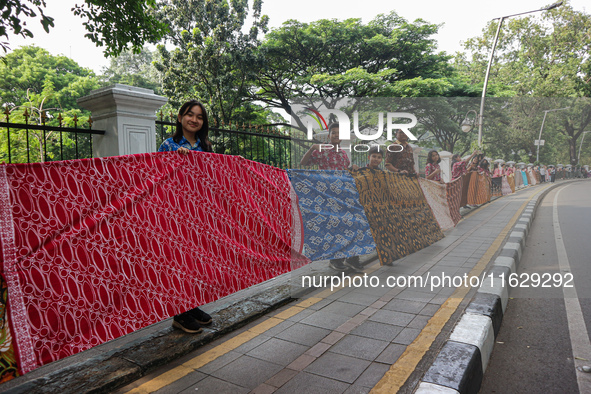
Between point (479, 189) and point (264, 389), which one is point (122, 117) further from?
point (479, 189)

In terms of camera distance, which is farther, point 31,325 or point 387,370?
point 387,370

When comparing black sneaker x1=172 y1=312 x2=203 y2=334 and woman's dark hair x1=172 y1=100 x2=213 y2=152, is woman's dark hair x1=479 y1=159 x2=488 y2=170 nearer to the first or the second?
woman's dark hair x1=172 y1=100 x2=213 y2=152

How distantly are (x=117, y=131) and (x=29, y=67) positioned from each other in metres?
30.2

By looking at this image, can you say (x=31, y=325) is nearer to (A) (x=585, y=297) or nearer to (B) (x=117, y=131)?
(B) (x=117, y=131)

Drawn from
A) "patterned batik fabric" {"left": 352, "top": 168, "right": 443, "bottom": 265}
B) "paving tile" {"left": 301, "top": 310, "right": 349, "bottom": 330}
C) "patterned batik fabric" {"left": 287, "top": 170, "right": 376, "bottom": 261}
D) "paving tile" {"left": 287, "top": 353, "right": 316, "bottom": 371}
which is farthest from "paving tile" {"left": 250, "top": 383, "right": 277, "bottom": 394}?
"patterned batik fabric" {"left": 352, "top": 168, "right": 443, "bottom": 265}

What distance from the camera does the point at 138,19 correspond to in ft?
15.0

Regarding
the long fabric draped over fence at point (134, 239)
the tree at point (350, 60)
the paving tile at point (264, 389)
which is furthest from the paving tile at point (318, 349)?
the tree at point (350, 60)

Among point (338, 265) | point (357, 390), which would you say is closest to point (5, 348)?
point (357, 390)

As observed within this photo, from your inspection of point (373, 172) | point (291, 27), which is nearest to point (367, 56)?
point (291, 27)

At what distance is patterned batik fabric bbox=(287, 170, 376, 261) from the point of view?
422 centimetres

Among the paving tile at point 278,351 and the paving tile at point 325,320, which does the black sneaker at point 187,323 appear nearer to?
the paving tile at point 278,351

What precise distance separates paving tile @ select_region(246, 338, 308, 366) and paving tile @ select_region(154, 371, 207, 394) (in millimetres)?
407

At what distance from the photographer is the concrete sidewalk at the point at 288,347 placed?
2.34 meters

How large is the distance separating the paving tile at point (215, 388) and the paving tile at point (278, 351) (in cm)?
38
